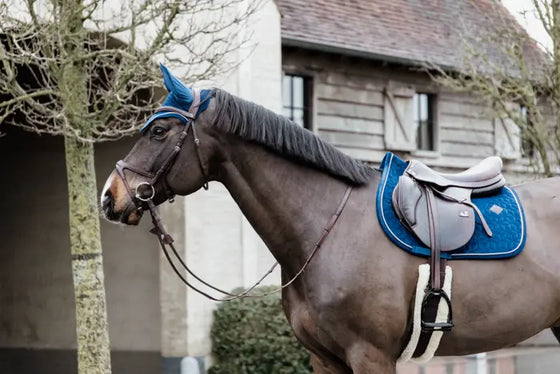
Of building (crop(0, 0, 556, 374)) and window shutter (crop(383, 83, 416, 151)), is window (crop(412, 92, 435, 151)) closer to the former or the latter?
building (crop(0, 0, 556, 374))

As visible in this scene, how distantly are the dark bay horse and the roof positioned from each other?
28.9ft

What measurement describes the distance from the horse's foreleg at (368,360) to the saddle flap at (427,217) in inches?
23.9

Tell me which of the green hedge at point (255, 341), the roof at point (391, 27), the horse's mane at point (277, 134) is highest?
the roof at point (391, 27)

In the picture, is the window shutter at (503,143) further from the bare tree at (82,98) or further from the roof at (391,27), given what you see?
the bare tree at (82,98)

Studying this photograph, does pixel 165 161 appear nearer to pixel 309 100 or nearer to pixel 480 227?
pixel 480 227

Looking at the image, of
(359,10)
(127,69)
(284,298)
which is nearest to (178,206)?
(127,69)

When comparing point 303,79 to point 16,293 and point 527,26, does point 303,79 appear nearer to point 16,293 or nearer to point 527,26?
point 527,26

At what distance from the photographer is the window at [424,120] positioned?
54.5 feet

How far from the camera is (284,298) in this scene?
15.7ft

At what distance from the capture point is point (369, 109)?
15.5m

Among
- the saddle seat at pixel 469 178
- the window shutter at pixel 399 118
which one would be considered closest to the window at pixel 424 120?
the window shutter at pixel 399 118

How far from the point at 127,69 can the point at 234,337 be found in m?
3.76

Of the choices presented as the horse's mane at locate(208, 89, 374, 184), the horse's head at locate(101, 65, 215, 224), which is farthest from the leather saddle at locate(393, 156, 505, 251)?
the horse's head at locate(101, 65, 215, 224)

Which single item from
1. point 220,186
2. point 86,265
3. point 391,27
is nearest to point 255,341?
point 220,186
